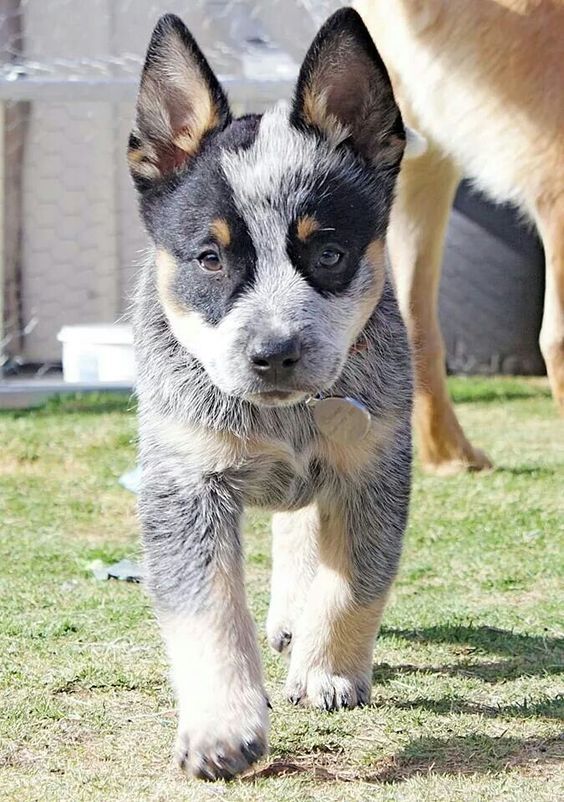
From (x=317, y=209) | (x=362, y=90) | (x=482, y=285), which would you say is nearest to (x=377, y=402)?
(x=317, y=209)

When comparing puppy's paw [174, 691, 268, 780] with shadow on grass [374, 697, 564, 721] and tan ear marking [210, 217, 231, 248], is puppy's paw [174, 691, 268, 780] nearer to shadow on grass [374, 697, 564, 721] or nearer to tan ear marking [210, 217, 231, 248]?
shadow on grass [374, 697, 564, 721]

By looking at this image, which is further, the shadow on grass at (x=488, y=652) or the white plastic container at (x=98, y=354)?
the white plastic container at (x=98, y=354)

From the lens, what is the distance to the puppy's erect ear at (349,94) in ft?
9.02

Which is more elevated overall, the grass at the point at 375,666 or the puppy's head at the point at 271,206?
the puppy's head at the point at 271,206

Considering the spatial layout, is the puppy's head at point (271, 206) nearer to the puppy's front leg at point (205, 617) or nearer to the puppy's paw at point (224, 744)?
the puppy's front leg at point (205, 617)

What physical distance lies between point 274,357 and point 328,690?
30.2 inches

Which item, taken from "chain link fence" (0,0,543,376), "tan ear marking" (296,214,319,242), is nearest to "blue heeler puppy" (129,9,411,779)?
"tan ear marking" (296,214,319,242)

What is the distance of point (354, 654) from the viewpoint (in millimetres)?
2855

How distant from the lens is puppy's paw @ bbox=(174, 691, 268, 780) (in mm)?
2408

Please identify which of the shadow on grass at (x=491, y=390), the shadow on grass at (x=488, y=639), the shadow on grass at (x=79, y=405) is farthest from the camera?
the shadow on grass at (x=491, y=390)

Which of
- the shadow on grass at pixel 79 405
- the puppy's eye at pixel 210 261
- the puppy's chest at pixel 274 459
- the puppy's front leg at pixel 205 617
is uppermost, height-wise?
the puppy's eye at pixel 210 261

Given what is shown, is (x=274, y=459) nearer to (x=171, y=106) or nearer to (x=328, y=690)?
(x=328, y=690)

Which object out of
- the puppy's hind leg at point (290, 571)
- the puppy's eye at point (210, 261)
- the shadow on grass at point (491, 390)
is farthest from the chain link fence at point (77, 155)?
the puppy's eye at point (210, 261)

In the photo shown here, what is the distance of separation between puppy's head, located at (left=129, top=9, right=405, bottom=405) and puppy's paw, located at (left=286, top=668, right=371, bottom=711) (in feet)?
2.10
